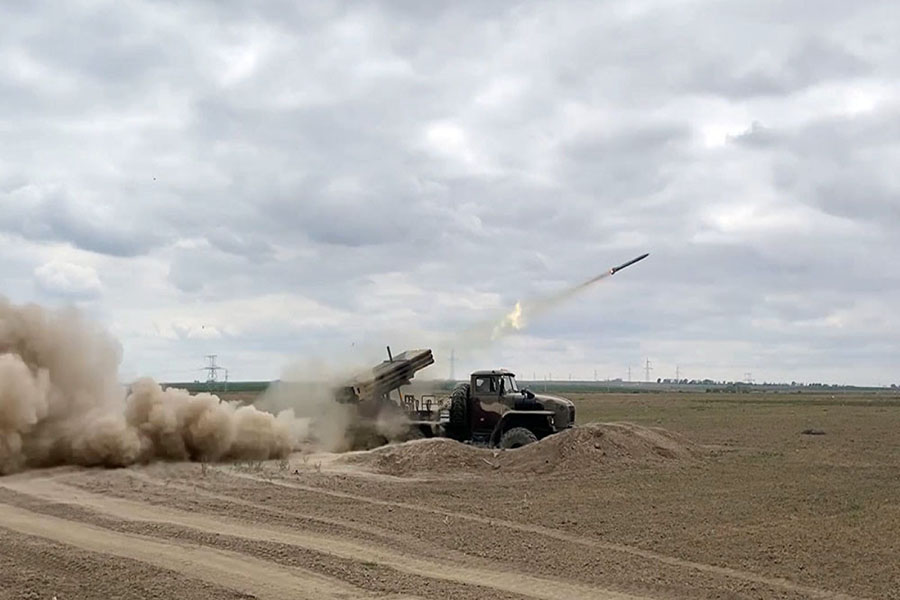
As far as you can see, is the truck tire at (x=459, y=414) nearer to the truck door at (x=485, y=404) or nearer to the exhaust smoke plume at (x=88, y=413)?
the truck door at (x=485, y=404)

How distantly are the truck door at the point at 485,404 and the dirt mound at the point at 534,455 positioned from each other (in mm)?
1710

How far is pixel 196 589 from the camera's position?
10.0 metres

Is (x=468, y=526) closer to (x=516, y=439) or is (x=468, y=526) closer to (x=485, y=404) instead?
(x=516, y=439)

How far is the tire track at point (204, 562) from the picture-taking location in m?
10.1

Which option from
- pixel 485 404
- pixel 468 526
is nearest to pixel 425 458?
pixel 485 404

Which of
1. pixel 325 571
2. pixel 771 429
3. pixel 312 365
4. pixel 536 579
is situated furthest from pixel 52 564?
pixel 771 429

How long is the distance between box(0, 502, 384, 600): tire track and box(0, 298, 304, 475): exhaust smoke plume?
23.5 feet

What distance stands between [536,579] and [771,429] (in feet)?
108

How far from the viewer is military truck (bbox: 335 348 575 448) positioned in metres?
26.1

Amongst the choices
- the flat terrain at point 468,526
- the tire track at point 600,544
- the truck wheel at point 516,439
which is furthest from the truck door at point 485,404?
the tire track at point 600,544

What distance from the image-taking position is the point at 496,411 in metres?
26.2

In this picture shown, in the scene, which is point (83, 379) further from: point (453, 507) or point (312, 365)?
point (453, 507)

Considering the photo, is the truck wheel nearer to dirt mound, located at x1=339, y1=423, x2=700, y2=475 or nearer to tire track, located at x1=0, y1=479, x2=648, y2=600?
dirt mound, located at x1=339, y1=423, x2=700, y2=475

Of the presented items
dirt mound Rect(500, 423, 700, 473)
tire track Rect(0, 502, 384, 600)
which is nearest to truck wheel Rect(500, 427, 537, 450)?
dirt mound Rect(500, 423, 700, 473)
